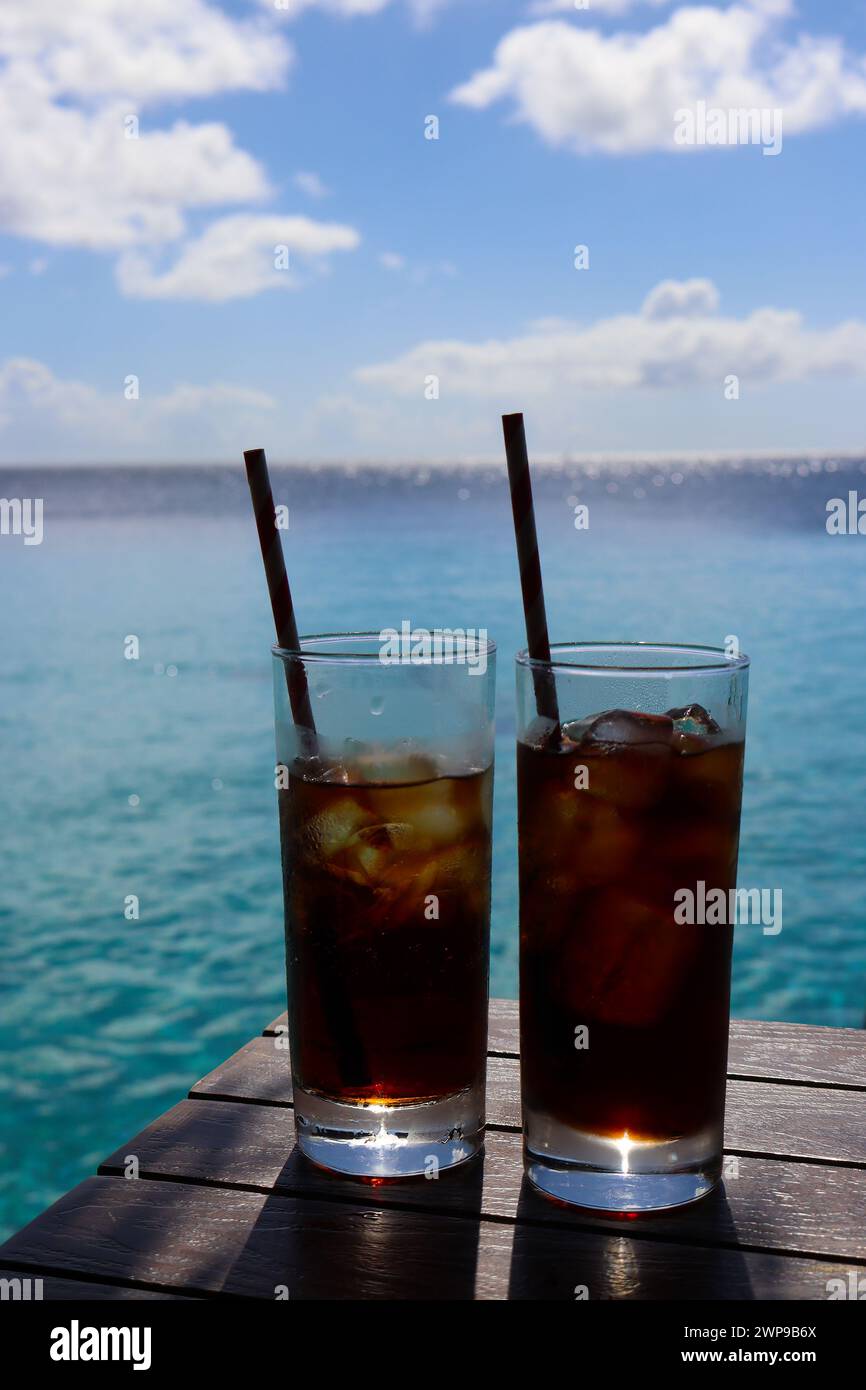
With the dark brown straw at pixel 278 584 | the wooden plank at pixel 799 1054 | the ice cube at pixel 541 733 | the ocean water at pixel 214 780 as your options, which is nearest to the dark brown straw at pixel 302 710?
the dark brown straw at pixel 278 584

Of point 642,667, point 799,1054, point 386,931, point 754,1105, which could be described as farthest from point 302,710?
point 799,1054

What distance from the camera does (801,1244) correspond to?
43.0 inches

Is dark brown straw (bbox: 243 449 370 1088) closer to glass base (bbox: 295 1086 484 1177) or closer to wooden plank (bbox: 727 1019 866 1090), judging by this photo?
glass base (bbox: 295 1086 484 1177)

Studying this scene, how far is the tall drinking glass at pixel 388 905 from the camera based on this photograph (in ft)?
3.99

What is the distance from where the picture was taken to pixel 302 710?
4.09ft

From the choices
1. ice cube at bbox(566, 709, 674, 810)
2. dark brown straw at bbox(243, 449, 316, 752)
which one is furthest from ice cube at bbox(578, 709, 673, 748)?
dark brown straw at bbox(243, 449, 316, 752)

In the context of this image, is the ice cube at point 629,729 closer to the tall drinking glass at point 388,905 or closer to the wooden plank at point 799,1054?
the tall drinking glass at point 388,905

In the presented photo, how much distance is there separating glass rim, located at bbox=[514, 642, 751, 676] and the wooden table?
50 cm

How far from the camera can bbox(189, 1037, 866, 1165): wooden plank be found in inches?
50.6

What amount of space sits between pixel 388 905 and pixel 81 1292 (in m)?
0.42

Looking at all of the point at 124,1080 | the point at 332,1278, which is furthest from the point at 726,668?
the point at 124,1080

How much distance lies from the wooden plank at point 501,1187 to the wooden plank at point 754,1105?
35 millimetres

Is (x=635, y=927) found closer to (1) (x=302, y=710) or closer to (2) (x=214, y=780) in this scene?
(1) (x=302, y=710)
